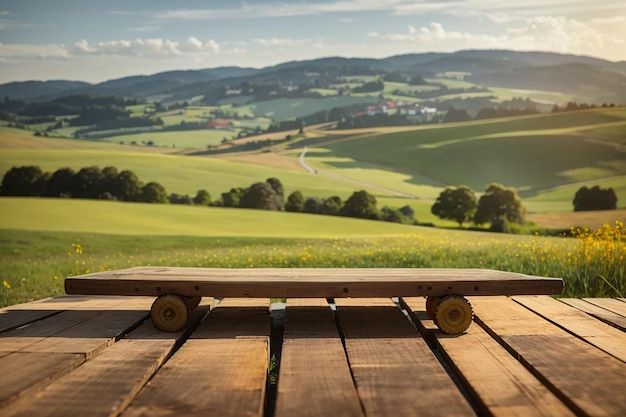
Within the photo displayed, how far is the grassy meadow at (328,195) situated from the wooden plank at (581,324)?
328 cm

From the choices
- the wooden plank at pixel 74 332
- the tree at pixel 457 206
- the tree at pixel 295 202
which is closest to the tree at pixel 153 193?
the tree at pixel 295 202

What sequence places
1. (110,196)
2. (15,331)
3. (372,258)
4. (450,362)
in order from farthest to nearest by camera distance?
(110,196) < (372,258) < (15,331) < (450,362)

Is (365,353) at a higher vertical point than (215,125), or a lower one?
lower

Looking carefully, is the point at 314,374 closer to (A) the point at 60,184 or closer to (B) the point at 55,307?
(B) the point at 55,307

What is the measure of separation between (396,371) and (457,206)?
1006 centimetres

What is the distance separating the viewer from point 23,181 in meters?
11.2

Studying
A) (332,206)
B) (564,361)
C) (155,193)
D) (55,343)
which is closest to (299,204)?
(332,206)

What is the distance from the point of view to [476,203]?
1227cm

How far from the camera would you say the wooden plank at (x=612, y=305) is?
4133mm

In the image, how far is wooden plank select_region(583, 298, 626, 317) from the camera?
413 centimetres

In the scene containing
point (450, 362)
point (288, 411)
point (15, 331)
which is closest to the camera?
point (288, 411)

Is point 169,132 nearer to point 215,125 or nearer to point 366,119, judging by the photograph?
point 215,125

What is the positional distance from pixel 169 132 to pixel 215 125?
33.9 inches

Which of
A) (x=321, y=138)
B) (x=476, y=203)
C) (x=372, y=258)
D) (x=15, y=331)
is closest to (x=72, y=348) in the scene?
(x=15, y=331)
